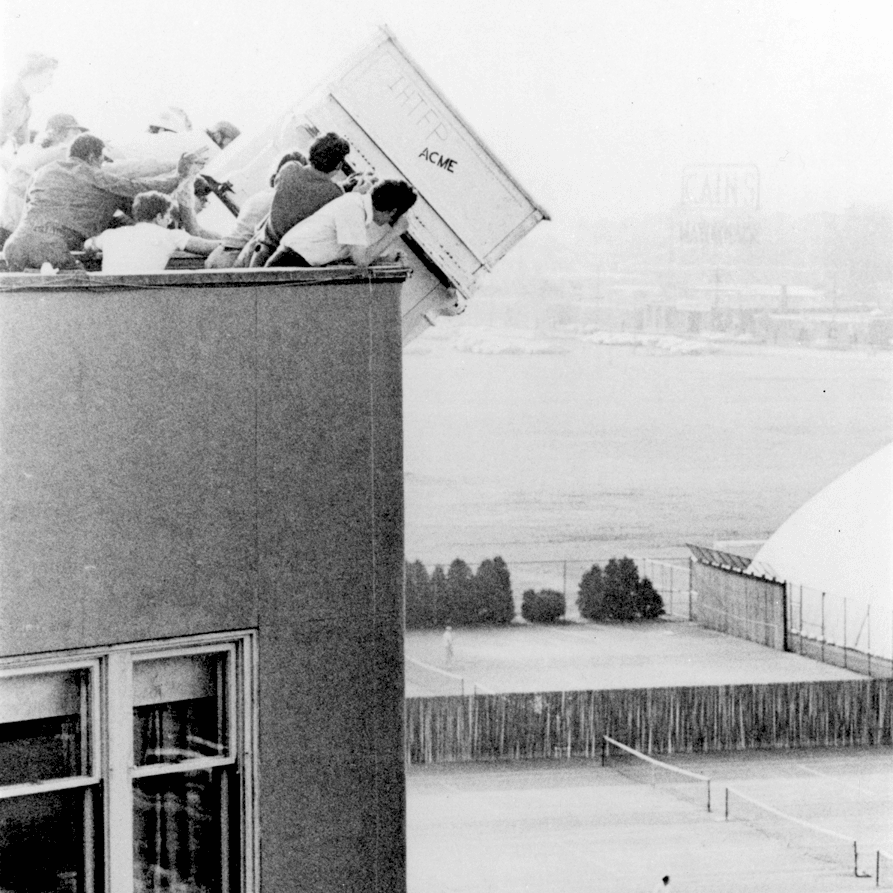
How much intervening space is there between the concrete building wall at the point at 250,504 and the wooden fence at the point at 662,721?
23388 millimetres

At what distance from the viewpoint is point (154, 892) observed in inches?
A: 159

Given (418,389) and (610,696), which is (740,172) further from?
(610,696)

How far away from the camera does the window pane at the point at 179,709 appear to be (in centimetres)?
→ 392

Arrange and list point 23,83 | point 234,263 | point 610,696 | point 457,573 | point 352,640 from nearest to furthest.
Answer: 1. point 352,640
2. point 234,263
3. point 23,83
4. point 610,696
5. point 457,573

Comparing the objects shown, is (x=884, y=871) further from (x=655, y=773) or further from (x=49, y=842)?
(x=49, y=842)

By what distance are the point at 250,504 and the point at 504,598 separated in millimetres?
40315

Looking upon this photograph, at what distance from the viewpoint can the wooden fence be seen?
90.7ft

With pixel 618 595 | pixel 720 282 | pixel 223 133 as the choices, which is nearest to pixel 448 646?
pixel 618 595

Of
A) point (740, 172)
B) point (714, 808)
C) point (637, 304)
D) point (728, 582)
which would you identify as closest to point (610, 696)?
point (714, 808)

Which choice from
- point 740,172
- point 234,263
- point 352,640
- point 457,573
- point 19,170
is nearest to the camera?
point 352,640

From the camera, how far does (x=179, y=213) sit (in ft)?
22.6

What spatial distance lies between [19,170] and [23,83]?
1324 mm

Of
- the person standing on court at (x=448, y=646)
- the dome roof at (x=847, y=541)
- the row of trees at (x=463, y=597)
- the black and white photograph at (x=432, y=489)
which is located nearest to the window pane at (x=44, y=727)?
the black and white photograph at (x=432, y=489)

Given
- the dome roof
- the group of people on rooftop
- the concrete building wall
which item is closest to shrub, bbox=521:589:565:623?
the dome roof
